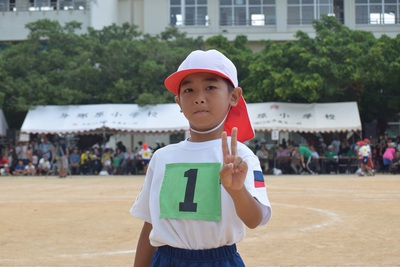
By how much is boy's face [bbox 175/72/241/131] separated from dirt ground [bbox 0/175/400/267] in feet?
12.5

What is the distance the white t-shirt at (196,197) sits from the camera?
2.76 meters

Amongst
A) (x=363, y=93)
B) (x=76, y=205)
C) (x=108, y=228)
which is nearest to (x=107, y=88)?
(x=363, y=93)

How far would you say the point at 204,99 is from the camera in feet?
9.36

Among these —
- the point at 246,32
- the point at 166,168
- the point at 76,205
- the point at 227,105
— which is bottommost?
the point at 76,205

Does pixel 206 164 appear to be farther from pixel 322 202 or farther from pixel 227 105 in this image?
pixel 322 202

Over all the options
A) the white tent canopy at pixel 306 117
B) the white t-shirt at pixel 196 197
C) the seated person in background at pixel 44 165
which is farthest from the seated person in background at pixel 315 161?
the white t-shirt at pixel 196 197

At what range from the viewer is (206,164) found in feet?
9.37

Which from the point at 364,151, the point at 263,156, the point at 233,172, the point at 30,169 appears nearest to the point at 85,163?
the point at 30,169

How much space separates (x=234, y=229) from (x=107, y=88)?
93.9ft

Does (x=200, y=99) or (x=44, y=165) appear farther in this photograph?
(x=44, y=165)

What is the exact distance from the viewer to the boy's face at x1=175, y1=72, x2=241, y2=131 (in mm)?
2859

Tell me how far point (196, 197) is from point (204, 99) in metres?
0.43

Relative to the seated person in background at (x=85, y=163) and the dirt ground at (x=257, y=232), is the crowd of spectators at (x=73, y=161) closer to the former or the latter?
the seated person in background at (x=85, y=163)

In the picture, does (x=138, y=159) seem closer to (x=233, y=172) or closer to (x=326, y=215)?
(x=326, y=215)
